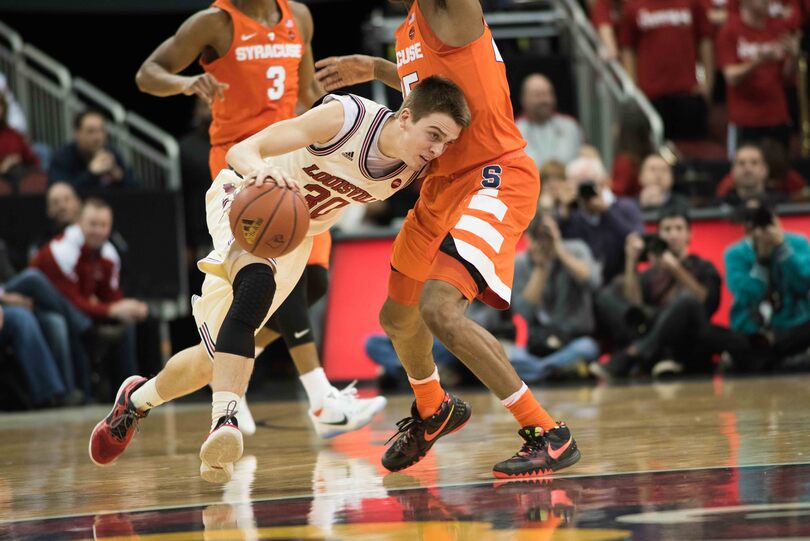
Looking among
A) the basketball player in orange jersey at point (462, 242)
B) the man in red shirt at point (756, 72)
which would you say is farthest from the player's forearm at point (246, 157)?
the man in red shirt at point (756, 72)

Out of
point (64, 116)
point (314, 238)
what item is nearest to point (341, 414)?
point (314, 238)

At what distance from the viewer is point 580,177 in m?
9.63

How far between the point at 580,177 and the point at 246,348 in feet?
19.4

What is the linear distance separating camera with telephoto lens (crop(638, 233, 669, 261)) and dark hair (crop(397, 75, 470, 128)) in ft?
15.9

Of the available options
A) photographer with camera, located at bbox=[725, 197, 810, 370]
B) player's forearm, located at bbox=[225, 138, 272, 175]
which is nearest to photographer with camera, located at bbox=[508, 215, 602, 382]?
photographer with camera, located at bbox=[725, 197, 810, 370]

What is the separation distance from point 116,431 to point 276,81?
2.01m

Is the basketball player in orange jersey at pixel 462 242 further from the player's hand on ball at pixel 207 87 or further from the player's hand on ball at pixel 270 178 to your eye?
the player's hand on ball at pixel 270 178

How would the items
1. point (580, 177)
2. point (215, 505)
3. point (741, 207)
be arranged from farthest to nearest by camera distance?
point (580, 177) → point (741, 207) → point (215, 505)

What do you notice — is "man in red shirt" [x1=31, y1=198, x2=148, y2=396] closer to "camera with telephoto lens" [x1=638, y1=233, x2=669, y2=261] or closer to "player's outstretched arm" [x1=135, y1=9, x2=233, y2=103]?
"player's outstretched arm" [x1=135, y1=9, x2=233, y2=103]

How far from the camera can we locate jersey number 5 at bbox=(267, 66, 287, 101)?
5859 millimetres

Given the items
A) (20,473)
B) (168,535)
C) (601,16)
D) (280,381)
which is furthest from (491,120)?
(601,16)

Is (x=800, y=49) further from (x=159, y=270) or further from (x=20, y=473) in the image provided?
(x=20, y=473)

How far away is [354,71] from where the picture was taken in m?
4.96

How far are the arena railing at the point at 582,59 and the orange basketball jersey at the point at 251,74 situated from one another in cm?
491
